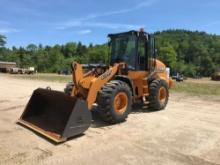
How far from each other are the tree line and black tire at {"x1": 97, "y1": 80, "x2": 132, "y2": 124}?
69478 mm

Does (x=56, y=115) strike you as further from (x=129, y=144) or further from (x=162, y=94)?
(x=162, y=94)

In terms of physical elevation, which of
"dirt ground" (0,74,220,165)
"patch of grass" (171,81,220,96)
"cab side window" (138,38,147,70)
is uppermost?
"cab side window" (138,38,147,70)

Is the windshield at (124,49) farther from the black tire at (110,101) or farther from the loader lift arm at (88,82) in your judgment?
the black tire at (110,101)

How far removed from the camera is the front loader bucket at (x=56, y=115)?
5.80m

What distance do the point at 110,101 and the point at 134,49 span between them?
240cm

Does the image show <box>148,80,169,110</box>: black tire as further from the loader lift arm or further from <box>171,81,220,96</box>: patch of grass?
<box>171,81,220,96</box>: patch of grass

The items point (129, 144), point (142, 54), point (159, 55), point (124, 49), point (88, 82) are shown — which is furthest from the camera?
point (159, 55)

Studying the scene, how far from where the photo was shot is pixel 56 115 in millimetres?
6738

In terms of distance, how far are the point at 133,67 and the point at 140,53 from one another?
0.56 metres

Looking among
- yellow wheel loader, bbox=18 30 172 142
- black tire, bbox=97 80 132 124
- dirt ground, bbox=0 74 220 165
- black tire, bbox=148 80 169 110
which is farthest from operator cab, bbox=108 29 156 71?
dirt ground, bbox=0 74 220 165

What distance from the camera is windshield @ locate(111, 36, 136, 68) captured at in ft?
28.2

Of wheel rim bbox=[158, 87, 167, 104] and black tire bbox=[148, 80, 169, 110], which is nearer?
black tire bbox=[148, 80, 169, 110]

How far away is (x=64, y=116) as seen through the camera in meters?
6.48

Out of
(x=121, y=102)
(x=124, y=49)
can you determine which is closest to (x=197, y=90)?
(x=124, y=49)
